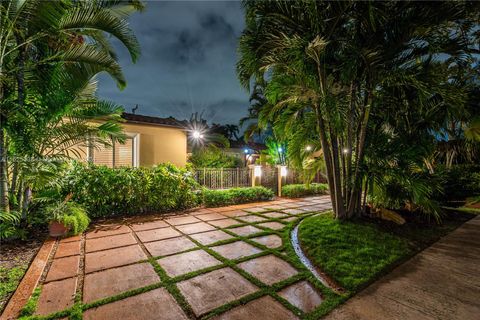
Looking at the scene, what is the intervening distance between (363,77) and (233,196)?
226 inches

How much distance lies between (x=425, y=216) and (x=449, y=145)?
660 cm

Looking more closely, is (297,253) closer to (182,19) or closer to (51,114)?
(51,114)

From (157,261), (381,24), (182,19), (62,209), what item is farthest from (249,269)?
(182,19)

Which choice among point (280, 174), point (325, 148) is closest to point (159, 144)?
point (280, 174)

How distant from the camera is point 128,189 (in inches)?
247

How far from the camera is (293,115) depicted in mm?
5652

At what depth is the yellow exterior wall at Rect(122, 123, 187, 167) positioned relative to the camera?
28.9 ft

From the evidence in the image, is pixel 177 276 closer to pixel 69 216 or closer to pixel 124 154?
pixel 69 216

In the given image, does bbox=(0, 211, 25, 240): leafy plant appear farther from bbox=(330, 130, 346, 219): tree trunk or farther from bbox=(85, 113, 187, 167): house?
bbox=(330, 130, 346, 219): tree trunk

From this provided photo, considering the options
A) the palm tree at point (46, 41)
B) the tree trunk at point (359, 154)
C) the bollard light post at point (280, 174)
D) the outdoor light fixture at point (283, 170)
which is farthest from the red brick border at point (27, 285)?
the outdoor light fixture at point (283, 170)

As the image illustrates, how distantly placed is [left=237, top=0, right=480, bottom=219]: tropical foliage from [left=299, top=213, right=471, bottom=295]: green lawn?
55cm

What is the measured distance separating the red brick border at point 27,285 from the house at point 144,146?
5057 mm

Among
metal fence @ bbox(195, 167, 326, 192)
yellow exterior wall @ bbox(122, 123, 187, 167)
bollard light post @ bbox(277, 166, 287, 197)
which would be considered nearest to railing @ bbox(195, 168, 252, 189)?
metal fence @ bbox(195, 167, 326, 192)

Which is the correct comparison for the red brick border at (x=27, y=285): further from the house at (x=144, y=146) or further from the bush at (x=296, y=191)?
the bush at (x=296, y=191)
